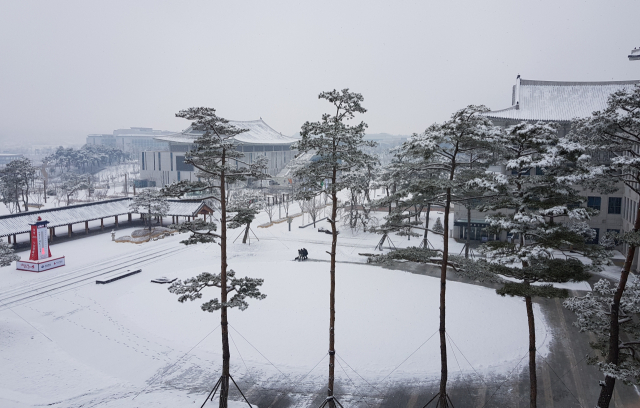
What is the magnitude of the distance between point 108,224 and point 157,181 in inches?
1243

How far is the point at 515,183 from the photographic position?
407 inches

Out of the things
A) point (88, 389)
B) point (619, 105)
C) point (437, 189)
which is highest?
point (619, 105)

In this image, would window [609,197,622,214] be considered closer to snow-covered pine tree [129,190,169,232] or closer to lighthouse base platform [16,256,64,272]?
snow-covered pine tree [129,190,169,232]

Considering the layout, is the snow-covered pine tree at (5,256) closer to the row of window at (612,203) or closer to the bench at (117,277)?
the bench at (117,277)

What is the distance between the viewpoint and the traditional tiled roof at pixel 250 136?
64062 mm

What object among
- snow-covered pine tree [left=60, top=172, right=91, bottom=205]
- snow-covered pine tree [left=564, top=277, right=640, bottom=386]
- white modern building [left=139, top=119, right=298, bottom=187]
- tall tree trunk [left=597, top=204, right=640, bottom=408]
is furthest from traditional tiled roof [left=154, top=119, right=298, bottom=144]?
tall tree trunk [left=597, top=204, right=640, bottom=408]

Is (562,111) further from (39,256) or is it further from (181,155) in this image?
(181,155)

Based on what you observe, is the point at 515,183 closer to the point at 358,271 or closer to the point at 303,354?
the point at 303,354

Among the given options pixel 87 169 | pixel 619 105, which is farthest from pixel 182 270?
pixel 87 169

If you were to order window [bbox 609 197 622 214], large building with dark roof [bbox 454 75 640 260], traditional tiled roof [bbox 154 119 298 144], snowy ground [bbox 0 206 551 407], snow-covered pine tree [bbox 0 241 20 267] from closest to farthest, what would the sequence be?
snowy ground [bbox 0 206 551 407]
snow-covered pine tree [bbox 0 241 20 267]
window [bbox 609 197 622 214]
large building with dark roof [bbox 454 75 640 260]
traditional tiled roof [bbox 154 119 298 144]

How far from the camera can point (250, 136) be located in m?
73.7

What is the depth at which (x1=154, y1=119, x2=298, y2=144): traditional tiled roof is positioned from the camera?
64062 mm

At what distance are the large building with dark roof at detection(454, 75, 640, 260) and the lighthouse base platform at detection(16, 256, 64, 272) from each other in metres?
27.3

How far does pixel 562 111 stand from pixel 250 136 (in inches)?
2088
